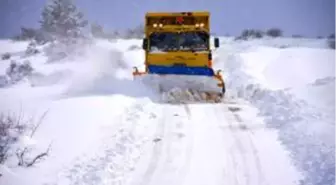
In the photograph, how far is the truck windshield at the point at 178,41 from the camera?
13.8m

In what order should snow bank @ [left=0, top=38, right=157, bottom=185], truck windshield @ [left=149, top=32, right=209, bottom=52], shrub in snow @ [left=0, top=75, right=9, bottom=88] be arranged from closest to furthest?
snow bank @ [left=0, top=38, right=157, bottom=185], truck windshield @ [left=149, top=32, right=209, bottom=52], shrub in snow @ [left=0, top=75, right=9, bottom=88]

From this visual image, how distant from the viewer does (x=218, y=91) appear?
13.1 m

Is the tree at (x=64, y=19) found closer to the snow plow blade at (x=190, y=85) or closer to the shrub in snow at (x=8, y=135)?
the snow plow blade at (x=190, y=85)

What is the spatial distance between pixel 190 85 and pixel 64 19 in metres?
25.5

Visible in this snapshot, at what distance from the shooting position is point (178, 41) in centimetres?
1387

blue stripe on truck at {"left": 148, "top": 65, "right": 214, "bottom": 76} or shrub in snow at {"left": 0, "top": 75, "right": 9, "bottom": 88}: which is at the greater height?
blue stripe on truck at {"left": 148, "top": 65, "right": 214, "bottom": 76}

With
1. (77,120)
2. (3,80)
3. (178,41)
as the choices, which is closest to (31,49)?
(3,80)

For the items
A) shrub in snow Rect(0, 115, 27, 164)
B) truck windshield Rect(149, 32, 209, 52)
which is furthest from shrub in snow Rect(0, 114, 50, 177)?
truck windshield Rect(149, 32, 209, 52)

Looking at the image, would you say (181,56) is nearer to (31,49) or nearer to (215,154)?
(215,154)

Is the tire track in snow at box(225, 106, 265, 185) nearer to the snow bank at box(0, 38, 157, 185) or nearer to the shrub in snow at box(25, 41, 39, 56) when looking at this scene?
the snow bank at box(0, 38, 157, 185)

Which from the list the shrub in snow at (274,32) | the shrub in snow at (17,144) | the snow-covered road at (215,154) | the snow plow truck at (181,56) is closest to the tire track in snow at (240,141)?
the snow-covered road at (215,154)

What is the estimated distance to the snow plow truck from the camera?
13.1 m

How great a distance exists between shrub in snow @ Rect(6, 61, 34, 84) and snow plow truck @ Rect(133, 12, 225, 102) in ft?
39.0

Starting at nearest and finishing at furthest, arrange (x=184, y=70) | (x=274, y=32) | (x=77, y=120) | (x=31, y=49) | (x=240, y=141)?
(x=240, y=141), (x=77, y=120), (x=184, y=70), (x=31, y=49), (x=274, y=32)
